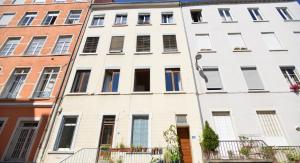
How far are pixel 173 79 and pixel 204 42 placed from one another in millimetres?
4552

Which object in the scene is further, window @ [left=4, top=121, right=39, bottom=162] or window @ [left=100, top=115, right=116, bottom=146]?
window @ [left=100, top=115, right=116, bottom=146]

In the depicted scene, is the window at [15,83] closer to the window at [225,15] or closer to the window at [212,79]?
the window at [212,79]

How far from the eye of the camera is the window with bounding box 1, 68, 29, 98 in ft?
48.0

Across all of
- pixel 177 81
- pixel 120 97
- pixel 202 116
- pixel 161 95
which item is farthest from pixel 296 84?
pixel 120 97

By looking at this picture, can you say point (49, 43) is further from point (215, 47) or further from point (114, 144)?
point (215, 47)

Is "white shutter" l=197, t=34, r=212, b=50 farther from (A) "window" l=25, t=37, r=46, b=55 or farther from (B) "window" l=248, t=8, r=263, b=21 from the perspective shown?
(A) "window" l=25, t=37, r=46, b=55

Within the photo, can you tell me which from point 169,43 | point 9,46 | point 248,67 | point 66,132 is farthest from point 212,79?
point 9,46

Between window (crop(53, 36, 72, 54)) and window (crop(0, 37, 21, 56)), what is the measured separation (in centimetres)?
372

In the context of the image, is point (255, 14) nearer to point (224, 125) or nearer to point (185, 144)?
point (224, 125)

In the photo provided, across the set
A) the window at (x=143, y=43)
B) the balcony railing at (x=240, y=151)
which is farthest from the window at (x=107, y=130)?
the window at (x=143, y=43)

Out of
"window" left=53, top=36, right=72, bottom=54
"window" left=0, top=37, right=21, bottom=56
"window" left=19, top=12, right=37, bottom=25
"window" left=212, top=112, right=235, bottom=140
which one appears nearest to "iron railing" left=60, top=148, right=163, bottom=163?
"window" left=212, top=112, right=235, bottom=140

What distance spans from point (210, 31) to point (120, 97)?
9471 mm

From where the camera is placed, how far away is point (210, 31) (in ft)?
56.6

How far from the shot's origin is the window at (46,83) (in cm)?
1441
